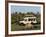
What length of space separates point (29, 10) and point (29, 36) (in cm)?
47

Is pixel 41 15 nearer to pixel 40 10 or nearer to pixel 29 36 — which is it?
pixel 40 10

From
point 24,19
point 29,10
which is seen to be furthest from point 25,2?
point 24,19

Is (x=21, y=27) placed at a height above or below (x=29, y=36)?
above

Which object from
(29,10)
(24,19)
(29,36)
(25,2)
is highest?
(25,2)

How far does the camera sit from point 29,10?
1.91m

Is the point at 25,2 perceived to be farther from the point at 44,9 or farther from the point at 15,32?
the point at 15,32

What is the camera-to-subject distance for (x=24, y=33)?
6.16 feet
